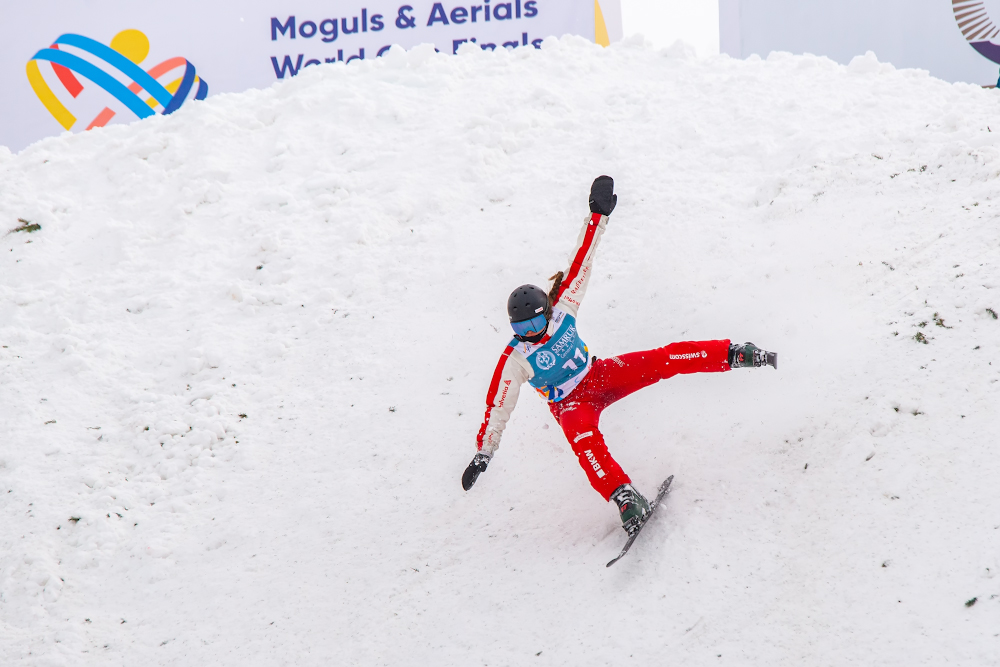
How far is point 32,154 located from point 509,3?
726 cm

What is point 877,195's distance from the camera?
6.13m

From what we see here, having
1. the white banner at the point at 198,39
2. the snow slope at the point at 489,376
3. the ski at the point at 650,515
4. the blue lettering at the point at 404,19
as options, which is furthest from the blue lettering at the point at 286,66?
the ski at the point at 650,515

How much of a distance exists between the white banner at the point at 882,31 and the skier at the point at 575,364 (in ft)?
24.9

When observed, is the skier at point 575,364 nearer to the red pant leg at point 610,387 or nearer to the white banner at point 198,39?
the red pant leg at point 610,387

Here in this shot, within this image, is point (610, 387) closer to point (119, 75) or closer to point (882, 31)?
point (882, 31)

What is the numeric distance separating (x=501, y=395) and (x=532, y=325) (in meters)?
0.55

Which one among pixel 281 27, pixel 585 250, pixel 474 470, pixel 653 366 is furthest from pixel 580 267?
pixel 281 27

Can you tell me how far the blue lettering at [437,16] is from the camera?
11.2 metres

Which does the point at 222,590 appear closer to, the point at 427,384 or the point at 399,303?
the point at 427,384

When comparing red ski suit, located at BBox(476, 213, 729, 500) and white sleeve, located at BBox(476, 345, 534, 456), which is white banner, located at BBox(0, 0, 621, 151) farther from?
white sleeve, located at BBox(476, 345, 534, 456)

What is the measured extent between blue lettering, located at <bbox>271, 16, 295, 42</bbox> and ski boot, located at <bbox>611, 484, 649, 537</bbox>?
1021cm

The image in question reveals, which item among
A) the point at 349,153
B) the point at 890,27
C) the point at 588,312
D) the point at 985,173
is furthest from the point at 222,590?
the point at 890,27

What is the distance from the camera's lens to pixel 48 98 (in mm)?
11531

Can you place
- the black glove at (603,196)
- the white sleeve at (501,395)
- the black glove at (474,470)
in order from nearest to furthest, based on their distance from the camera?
the black glove at (474,470) < the white sleeve at (501,395) < the black glove at (603,196)
